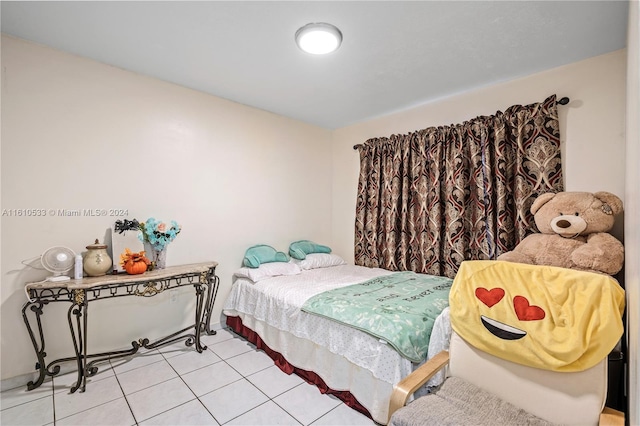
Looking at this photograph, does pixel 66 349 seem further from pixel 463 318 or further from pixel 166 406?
pixel 463 318

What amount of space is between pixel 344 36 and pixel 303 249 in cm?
251

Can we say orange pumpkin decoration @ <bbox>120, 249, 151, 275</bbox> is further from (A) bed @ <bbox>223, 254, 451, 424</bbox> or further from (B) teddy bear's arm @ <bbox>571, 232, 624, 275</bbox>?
(B) teddy bear's arm @ <bbox>571, 232, 624, 275</bbox>

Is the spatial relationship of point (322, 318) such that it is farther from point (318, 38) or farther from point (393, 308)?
point (318, 38)

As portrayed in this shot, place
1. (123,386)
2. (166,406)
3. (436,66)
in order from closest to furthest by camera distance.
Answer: (166,406), (123,386), (436,66)

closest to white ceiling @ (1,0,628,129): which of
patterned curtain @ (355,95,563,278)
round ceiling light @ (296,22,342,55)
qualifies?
round ceiling light @ (296,22,342,55)

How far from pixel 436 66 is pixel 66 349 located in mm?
3955

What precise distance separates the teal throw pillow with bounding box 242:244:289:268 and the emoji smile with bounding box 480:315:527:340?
2.34 m

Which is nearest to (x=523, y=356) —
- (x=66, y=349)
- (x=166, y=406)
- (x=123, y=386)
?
(x=166, y=406)

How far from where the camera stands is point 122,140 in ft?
8.52

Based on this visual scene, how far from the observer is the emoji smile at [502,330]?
139cm

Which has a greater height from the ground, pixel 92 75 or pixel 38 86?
pixel 92 75

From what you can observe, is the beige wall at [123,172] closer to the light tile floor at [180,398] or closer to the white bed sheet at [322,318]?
the light tile floor at [180,398]

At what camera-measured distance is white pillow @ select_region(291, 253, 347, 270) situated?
3525 millimetres

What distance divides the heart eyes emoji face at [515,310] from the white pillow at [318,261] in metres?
2.21
